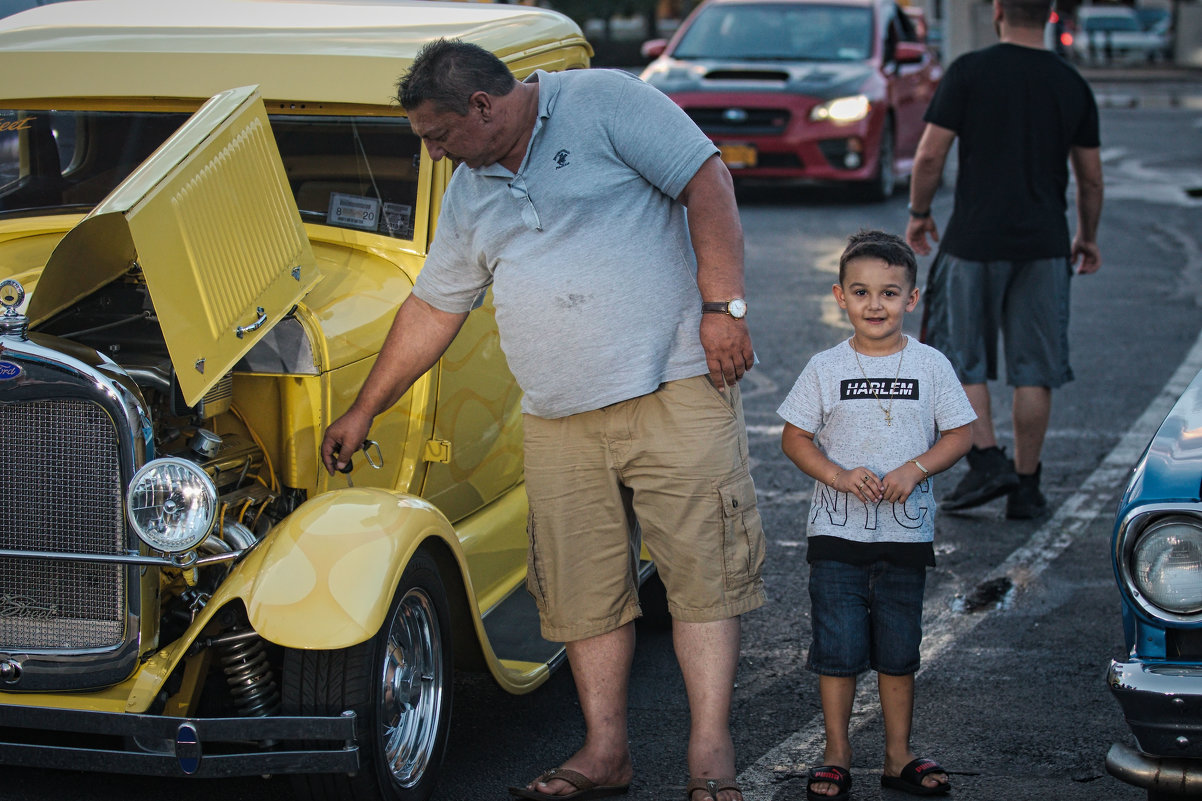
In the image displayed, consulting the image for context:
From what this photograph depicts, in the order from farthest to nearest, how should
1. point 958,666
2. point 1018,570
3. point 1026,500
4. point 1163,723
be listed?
point 1026,500
point 1018,570
point 958,666
point 1163,723

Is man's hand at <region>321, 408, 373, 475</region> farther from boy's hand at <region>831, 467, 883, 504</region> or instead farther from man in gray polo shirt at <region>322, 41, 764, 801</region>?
boy's hand at <region>831, 467, 883, 504</region>

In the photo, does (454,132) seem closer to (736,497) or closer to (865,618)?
(736,497)

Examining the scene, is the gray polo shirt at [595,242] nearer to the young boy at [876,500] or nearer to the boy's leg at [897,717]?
the young boy at [876,500]

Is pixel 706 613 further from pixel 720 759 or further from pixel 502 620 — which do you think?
pixel 502 620

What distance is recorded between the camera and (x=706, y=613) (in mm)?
3711

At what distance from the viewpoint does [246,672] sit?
11.5ft

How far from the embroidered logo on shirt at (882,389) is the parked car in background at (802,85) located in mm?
9722

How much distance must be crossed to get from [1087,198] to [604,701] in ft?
11.8

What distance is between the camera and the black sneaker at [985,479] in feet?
20.3

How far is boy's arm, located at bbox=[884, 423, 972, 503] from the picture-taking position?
3.73m

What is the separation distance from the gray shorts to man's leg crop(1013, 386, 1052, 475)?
49mm

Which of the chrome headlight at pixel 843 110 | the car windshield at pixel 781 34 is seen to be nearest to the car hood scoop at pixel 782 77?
the chrome headlight at pixel 843 110

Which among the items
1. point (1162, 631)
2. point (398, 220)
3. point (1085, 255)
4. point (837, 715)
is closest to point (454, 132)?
point (398, 220)

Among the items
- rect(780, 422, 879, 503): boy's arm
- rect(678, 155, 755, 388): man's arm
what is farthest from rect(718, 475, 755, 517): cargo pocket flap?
rect(678, 155, 755, 388): man's arm
